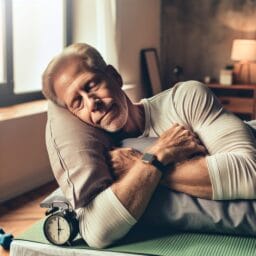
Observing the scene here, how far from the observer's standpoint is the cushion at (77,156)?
1294mm

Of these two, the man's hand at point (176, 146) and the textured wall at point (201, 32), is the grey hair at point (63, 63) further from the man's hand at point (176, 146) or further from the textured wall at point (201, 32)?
the textured wall at point (201, 32)

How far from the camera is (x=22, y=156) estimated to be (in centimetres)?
311

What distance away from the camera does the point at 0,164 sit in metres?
2.91

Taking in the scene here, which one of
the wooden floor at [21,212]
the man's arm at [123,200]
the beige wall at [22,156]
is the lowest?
the wooden floor at [21,212]

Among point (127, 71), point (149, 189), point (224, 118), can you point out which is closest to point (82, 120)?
point (149, 189)

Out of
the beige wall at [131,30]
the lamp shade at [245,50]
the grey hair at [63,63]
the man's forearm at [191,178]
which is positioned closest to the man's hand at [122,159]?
the man's forearm at [191,178]

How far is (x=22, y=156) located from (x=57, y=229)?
1857 millimetres

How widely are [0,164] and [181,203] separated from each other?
1833mm

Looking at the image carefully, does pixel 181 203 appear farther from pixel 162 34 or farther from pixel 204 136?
pixel 162 34

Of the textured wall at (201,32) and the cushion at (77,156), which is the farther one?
the textured wall at (201,32)

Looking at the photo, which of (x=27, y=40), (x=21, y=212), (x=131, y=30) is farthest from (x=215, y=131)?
(x=131, y=30)

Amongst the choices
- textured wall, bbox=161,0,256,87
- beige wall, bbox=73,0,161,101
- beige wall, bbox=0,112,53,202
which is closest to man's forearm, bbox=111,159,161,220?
beige wall, bbox=0,112,53,202

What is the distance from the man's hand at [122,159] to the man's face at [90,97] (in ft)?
0.31

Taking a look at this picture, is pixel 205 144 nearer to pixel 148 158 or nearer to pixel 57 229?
pixel 148 158
